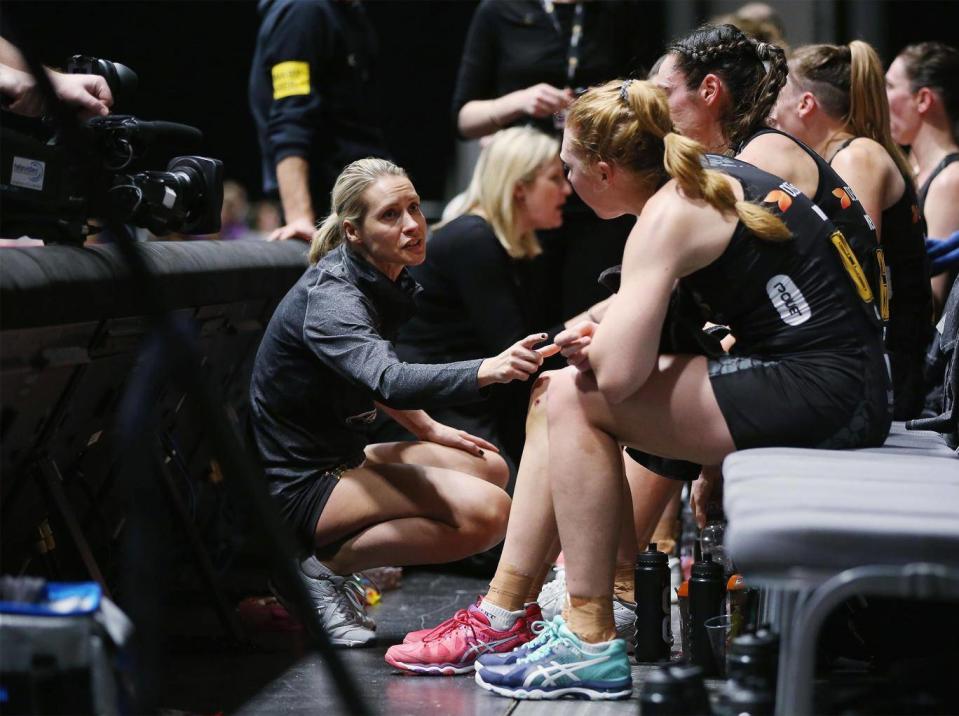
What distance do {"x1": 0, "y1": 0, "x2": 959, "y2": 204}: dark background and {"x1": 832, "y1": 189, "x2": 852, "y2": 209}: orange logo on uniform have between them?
5.55 meters

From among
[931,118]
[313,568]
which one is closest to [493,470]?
[313,568]

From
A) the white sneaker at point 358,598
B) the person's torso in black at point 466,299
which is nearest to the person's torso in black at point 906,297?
the person's torso in black at point 466,299

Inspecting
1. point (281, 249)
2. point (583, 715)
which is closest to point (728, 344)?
point (583, 715)

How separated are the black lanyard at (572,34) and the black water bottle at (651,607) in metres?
1.65

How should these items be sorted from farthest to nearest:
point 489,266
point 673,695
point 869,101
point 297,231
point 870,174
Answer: point 297,231 → point 489,266 → point 869,101 → point 870,174 → point 673,695

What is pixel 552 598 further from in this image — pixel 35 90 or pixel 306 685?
pixel 35 90

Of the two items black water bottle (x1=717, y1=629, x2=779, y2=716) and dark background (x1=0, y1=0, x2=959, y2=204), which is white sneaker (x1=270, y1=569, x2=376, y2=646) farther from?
dark background (x1=0, y1=0, x2=959, y2=204)

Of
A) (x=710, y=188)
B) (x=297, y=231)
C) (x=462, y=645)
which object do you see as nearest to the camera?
(x=710, y=188)

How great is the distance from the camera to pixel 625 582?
2.58 metres

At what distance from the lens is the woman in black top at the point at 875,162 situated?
2910 mm

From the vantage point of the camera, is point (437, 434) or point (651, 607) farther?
point (437, 434)

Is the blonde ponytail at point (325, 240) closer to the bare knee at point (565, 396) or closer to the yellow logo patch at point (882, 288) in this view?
the bare knee at point (565, 396)

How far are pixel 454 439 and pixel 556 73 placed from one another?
1247mm

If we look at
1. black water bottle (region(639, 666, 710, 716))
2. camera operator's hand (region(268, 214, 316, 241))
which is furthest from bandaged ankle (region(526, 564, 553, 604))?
camera operator's hand (region(268, 214, 316, 241))
